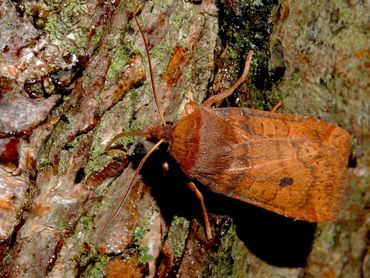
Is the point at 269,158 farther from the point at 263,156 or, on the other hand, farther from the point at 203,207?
the point at 203,207

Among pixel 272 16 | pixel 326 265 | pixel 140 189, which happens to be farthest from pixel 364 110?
pixel 140 189

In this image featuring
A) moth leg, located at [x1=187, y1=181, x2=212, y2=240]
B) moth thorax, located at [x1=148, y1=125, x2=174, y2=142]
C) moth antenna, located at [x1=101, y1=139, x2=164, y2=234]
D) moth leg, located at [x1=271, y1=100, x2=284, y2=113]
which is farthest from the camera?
moth leg, located at [x1=271, y1=100, x2=284, y2=113]

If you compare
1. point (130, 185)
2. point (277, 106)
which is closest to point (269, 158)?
point (277, 106)

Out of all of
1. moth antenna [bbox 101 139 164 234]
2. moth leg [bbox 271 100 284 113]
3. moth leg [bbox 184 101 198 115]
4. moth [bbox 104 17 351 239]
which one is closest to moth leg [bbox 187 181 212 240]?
moth [bbox 104 17 351 239]

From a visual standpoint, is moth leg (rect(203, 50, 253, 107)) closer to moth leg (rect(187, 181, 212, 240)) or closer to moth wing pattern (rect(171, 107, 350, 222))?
moth wing pattern (rect(171, 107, 350, 222))

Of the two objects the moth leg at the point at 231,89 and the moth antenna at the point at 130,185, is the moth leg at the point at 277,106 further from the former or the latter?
the moth antenna at the point at 130,185

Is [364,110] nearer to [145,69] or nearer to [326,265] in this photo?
[326,265]

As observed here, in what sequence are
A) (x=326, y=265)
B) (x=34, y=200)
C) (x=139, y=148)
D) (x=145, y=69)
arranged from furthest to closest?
(x=326, y=265)
(x=139, y=148)
(x=145, y=69)
(x=34, y=200)
